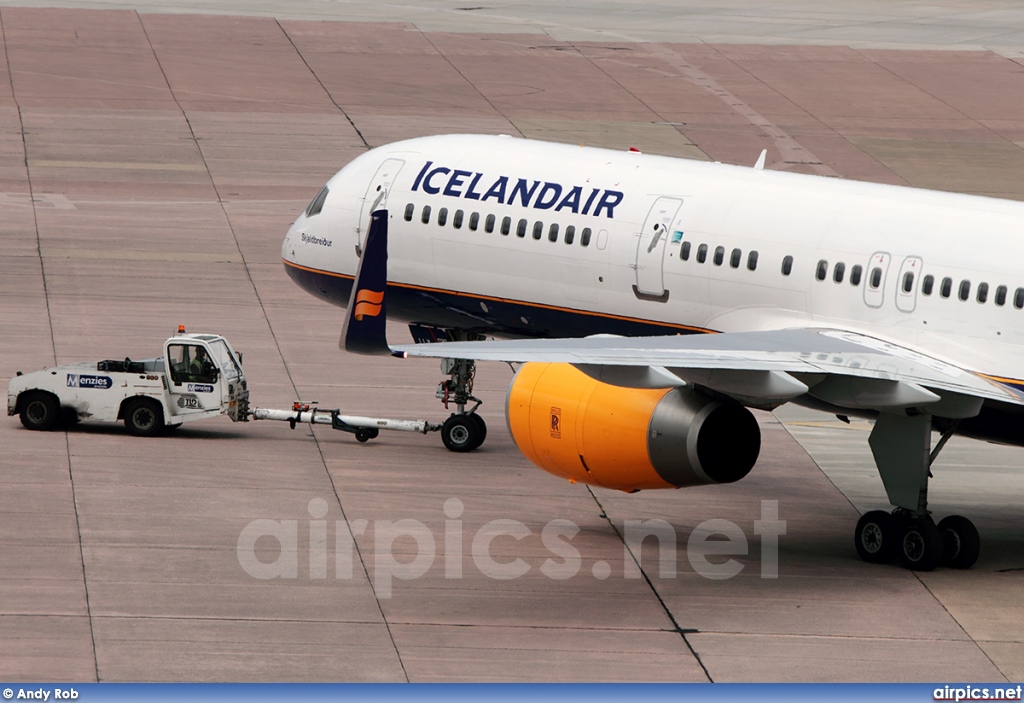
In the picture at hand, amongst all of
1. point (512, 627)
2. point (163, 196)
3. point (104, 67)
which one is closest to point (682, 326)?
point (512, 627)

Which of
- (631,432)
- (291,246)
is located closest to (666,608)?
(631,432)

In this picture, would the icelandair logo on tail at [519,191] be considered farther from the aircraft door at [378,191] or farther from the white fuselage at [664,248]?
the aircraft door at [378,191]

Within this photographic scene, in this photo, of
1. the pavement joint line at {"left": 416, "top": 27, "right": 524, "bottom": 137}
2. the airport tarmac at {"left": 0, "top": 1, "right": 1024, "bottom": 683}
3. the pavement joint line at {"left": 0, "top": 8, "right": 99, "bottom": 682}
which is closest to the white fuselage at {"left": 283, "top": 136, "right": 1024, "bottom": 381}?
the airport tarmac at {"left": 0, "top": 1, "right": 1024, "bottom": 683}

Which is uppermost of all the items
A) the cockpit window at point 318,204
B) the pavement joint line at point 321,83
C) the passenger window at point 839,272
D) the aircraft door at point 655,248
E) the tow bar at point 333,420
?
the passenger window at point 839,272

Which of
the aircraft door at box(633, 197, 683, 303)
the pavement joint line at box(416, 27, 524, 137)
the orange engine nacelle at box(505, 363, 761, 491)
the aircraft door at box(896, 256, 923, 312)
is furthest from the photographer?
the pavement joint line at box(416, 27, 524, 137)

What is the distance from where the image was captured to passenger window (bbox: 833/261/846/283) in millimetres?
25531

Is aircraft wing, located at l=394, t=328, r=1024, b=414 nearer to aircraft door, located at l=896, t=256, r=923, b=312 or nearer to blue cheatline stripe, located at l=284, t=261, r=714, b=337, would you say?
aircraft door, located at l=896, t=256, r=923, b=312

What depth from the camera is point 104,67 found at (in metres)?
63.8

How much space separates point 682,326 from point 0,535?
34.1 ft

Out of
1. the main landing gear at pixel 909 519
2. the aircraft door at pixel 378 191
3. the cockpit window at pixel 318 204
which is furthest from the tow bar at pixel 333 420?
the main landing gear at pixel 909 519

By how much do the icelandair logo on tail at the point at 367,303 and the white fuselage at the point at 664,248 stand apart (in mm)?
6006

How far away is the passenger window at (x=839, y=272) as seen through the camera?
25531 millimetres

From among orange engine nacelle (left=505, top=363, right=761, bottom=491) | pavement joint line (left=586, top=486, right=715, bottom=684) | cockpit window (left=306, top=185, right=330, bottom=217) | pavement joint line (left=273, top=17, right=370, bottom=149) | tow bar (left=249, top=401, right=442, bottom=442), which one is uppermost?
orange engine nacelle (left=505, top=363, right=761, bottom=491)

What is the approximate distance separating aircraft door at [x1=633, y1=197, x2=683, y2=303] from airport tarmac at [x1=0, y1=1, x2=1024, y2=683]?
323cm
